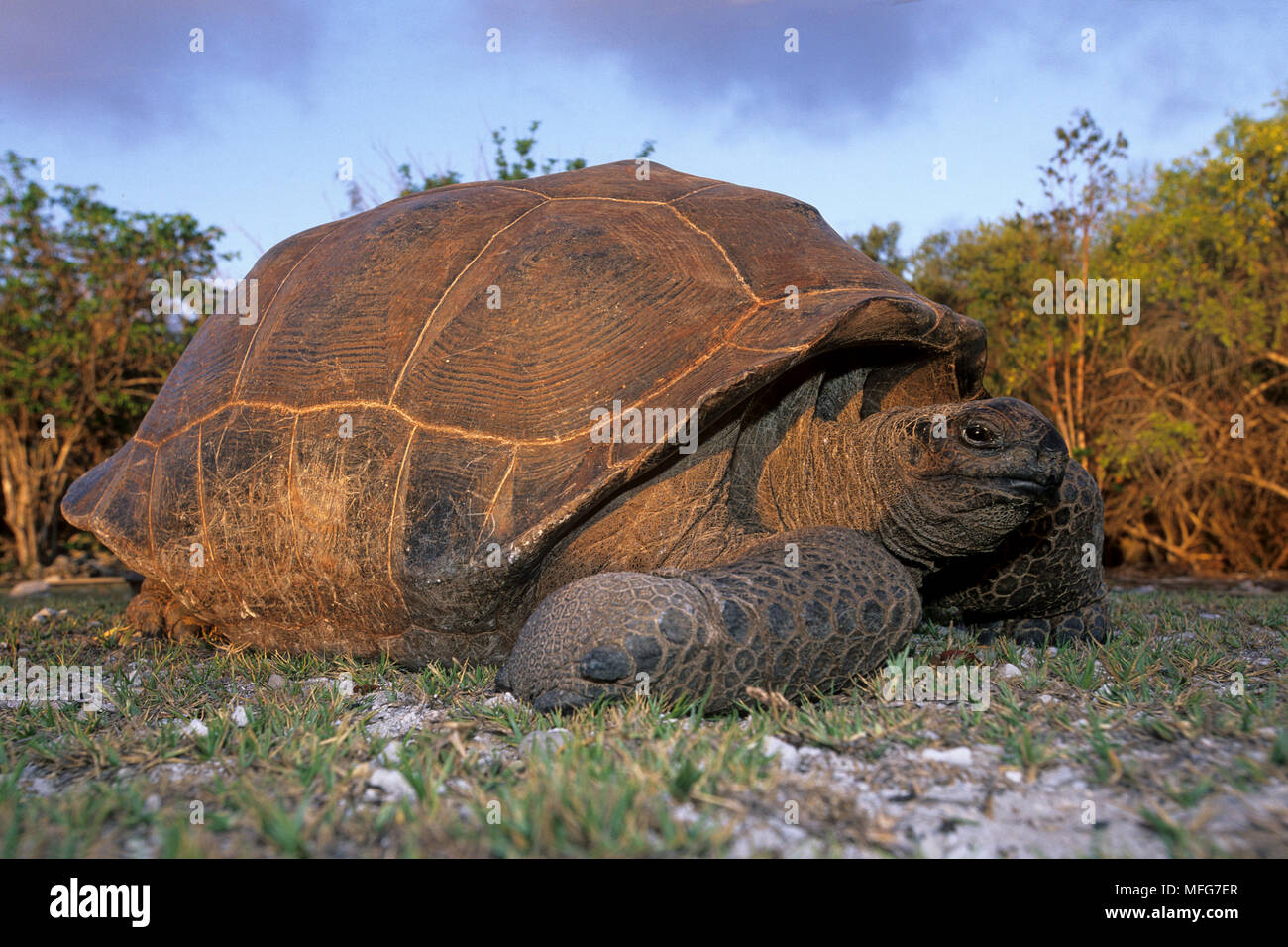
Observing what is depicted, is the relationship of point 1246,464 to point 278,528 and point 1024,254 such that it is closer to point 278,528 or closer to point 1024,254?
point 1024,254

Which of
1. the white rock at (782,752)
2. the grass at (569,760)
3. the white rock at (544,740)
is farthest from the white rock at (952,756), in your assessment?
the white rock at (544,740)

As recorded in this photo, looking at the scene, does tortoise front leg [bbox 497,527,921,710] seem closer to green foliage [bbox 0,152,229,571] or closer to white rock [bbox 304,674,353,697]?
white rock [bbox 304,674,353,697]

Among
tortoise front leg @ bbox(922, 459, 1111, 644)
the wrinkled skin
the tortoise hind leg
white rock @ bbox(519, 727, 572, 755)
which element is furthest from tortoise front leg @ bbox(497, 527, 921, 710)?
the tortoise hind leg

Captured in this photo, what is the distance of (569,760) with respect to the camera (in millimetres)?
1816

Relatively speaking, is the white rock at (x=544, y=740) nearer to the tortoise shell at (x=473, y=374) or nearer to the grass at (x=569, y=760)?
the grass at (x=569, y=760)

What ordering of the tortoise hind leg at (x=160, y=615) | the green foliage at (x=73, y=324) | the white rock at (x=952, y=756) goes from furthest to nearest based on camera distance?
the green foliage at (x=73, y=324), the tortoise hind leg at (x=160, y=615), the white rock at (x=952, y=756)

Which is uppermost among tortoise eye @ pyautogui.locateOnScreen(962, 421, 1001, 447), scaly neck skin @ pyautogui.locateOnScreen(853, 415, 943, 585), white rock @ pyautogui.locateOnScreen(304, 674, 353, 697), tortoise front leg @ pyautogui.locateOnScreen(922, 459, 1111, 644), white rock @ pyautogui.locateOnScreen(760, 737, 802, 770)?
tortoise eye @ pyautogui.locateOnScreen(962, 421, 1001, 447)

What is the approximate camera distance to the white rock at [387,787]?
68.9 inches

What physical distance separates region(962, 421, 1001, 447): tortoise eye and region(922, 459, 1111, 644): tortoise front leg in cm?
65

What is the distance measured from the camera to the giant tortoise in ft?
7.99

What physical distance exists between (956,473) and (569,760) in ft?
5.17

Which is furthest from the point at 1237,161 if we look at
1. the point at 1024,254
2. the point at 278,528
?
the point at 278,528

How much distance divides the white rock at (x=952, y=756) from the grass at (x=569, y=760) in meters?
0.04

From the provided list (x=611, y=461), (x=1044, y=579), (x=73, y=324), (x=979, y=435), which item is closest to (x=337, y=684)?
(x=611, y=461)
